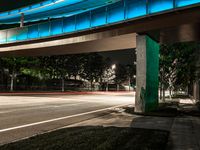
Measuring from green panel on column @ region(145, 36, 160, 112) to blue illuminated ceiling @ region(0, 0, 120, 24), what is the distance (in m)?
6.45

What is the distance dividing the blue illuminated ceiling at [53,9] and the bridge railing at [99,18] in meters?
3.03

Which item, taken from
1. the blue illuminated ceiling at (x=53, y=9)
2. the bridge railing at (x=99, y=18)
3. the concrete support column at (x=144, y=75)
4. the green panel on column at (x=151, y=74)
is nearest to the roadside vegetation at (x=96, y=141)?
the concrete support column at (x=144, y=75)

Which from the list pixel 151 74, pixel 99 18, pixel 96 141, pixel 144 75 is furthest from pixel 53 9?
pixel 96 141

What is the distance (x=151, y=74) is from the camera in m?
19.3

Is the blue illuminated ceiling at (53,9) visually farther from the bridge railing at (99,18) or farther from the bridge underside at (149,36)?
the bridge underside at (149,36)

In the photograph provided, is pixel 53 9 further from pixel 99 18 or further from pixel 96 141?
pixel 96 141

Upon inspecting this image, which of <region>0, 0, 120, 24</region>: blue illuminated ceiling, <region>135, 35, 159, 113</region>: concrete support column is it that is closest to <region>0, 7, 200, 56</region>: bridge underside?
<region>135, 35, 159, 113</region>: concrete support column

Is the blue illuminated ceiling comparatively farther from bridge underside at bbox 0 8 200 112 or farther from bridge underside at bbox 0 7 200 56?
bridge underside at bbox 0 8 200 112

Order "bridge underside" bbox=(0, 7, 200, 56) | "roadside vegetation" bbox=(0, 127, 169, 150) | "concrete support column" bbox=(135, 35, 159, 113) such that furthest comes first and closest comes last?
"concrete support column" bbox=(135, 35, 159, 113), "bridge underside" bbox=(0, 7, 200, 56), "roadside vegetation" bbox=(0, 127, 169, 150)

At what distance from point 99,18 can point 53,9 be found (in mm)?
14802

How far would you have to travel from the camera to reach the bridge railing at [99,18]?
54.2 feet

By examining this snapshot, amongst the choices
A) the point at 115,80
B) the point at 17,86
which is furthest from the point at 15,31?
the point at 115,80

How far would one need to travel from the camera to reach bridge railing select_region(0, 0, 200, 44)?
16531 millimetres

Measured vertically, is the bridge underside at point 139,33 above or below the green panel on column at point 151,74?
above
